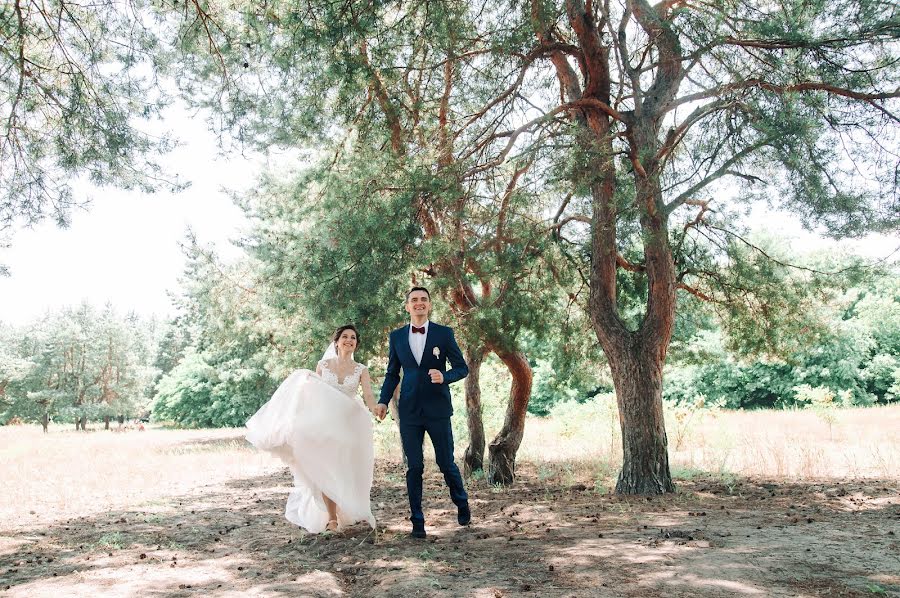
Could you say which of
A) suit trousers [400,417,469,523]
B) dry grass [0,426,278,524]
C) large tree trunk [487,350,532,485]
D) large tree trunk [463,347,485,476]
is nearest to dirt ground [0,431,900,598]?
suit trousers [400,417,469,523]

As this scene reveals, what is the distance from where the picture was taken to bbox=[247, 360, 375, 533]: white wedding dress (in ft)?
19.8

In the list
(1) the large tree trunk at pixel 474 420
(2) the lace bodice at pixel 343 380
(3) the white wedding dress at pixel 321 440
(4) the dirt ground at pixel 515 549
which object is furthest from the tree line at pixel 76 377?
(2) the lace bodice at pixel 343 380

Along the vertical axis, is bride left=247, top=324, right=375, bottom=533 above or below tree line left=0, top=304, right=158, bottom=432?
below

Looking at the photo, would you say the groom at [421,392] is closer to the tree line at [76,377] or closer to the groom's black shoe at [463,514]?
the groom's black shoe at [463,514]

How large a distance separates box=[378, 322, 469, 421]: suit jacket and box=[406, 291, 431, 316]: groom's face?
144 mm

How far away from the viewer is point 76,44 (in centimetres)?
712

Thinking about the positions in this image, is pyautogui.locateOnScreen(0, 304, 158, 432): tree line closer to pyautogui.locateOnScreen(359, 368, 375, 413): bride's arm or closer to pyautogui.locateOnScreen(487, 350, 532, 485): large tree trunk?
pyautogui.locateOnScreen(487, 350, 532, 485): large tree trunk

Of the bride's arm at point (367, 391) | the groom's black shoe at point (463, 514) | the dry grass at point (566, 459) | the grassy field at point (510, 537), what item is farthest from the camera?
the dry grass at point (566, 459)

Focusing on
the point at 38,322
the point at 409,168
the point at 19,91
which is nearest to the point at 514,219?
the point at 409,168

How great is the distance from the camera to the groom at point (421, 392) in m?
5.76

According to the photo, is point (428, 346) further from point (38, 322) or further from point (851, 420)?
point (38, 322)

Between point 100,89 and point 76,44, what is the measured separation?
1.68ft

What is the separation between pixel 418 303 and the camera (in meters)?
5.96

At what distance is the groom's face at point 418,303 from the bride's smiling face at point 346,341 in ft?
2.52
